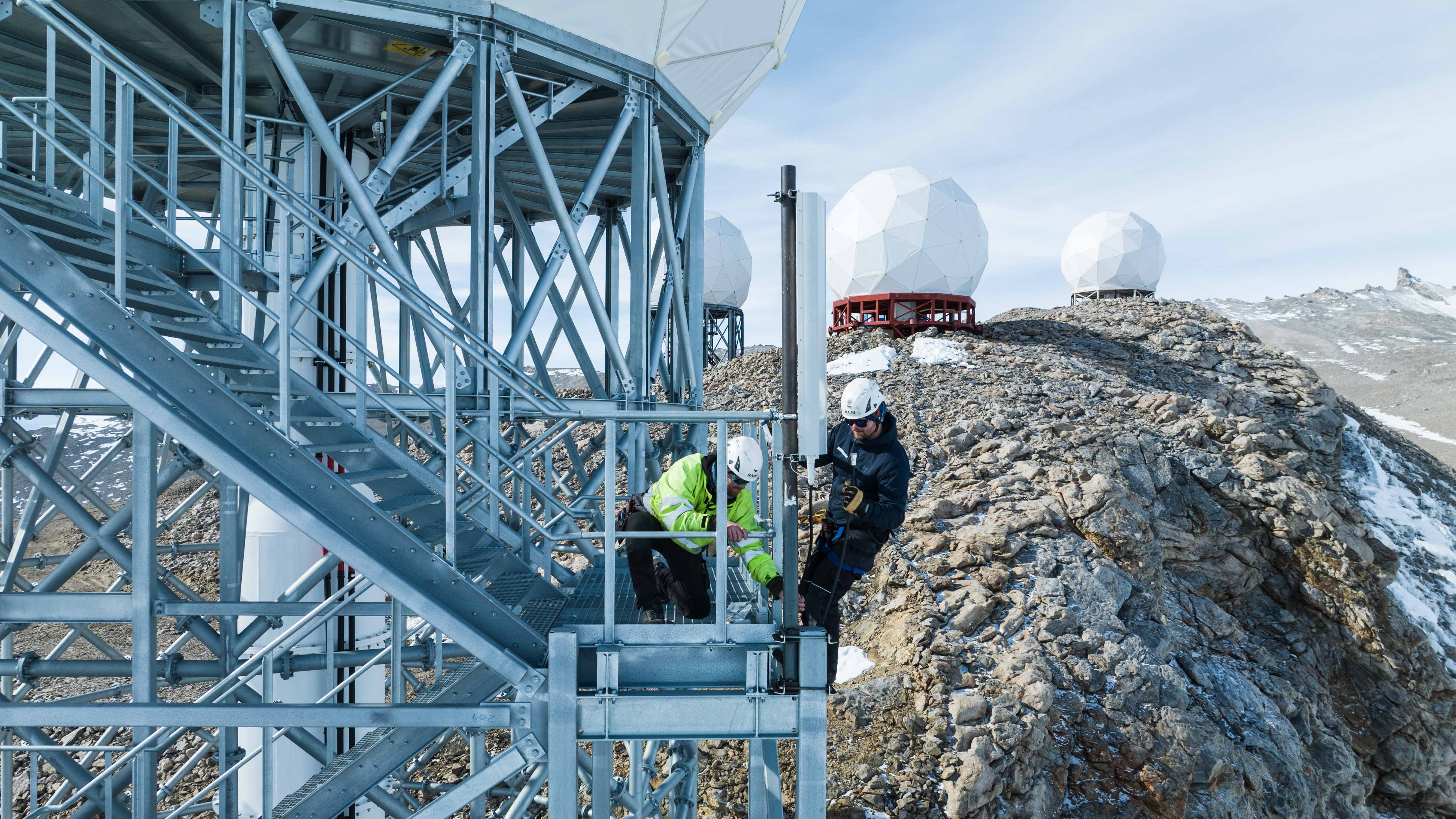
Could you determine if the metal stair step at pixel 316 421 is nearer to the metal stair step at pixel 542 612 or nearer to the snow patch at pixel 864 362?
the metal stair step at pixel 542 612

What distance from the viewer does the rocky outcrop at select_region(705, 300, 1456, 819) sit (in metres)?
10.0

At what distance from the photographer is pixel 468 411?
262 inches

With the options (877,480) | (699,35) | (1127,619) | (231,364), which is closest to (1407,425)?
(1127,619)

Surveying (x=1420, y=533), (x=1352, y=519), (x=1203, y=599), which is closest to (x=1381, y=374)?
(x=1420, y=533)

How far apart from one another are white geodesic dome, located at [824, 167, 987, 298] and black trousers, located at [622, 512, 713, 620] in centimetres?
1757

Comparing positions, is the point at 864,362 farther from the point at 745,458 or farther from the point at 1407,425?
the point at 1407,425

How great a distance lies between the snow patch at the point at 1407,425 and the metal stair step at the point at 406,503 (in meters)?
46.4

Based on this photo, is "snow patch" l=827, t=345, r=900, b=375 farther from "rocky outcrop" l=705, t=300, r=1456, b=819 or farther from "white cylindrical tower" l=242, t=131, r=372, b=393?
"white cylindrical tower" l=242, t=131, r=372, b=393

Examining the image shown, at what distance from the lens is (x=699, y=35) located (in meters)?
8.07

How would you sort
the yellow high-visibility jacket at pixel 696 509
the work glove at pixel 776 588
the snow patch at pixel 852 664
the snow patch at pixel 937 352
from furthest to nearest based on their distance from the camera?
1. the snow patch at pixel 937 352
2. the snow patch at pixel 852 664
3. the yellow high-visibility jacket at pixel 696 509
4. the work glove at pixel 776 588

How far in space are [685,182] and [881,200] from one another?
1413 centimetres

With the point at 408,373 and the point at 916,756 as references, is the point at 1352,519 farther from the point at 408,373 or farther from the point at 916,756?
the point at 408,373

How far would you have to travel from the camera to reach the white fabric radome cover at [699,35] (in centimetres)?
706

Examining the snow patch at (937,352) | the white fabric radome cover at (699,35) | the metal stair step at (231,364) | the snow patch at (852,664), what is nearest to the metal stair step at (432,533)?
the metal stair step at (231,364)
